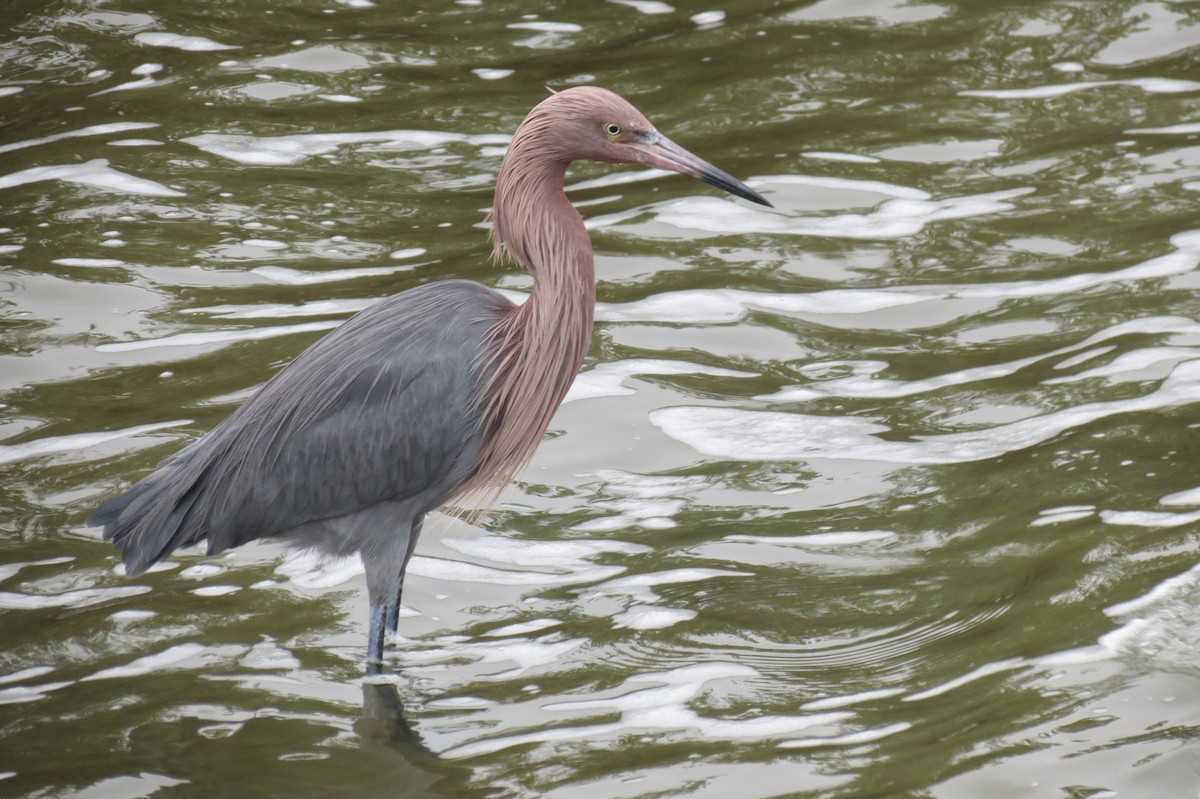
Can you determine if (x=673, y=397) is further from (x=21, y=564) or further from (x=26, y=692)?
(x=26, y=692)

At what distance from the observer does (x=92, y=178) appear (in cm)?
1009

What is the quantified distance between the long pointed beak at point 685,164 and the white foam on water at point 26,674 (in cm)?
321

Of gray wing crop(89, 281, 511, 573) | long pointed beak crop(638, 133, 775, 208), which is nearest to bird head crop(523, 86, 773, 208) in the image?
long pointed beak crop(638, 133, 775, 208)

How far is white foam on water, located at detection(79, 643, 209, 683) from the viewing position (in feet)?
19.4

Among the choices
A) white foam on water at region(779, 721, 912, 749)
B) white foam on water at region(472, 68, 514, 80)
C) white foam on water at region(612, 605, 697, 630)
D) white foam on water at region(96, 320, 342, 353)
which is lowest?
white foam on water at region(779, 721, 912, 749)

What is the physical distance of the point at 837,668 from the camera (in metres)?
5.69

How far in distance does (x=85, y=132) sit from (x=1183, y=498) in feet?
26.1

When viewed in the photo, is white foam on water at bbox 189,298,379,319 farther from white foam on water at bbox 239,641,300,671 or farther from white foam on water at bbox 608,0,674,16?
white foam on water at bbox 608,0,674,16

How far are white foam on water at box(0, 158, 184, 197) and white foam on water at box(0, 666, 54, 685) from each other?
189 inches

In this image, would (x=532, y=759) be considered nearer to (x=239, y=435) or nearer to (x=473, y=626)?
(x=473, y=626)

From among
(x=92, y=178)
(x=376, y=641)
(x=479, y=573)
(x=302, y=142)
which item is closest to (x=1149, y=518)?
(x=479, y=573)

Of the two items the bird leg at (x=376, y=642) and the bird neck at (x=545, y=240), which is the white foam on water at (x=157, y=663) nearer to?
the bird leg at (x=376, y=642)

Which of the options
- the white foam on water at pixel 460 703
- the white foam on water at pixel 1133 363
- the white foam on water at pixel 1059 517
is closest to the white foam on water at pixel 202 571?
the white foam on water at pixel 460 703

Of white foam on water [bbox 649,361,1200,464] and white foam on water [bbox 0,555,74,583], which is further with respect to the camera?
white foam on water [bbox 649,361,1200,464]
